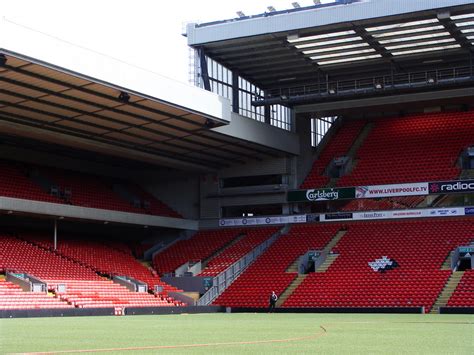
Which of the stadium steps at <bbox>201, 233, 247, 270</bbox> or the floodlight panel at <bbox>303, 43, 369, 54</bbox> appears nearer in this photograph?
the floodlight panel at <bbox>303, 43, 369, 54</bbox>

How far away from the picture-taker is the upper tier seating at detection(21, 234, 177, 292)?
45.3m

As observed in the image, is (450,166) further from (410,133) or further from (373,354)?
(373,354)

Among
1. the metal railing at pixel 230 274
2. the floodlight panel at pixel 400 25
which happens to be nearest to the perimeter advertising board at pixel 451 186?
the floodlight panel at pixel 400 25

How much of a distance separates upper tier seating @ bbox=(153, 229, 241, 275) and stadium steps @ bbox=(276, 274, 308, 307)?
21.5ft

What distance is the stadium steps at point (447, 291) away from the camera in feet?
130

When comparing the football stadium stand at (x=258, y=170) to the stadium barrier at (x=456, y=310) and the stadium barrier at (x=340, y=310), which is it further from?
the stadium barrier at (x=456, y=310)

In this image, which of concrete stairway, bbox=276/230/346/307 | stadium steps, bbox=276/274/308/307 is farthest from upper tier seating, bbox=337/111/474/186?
stadium steps, bbox=276/274/308/307

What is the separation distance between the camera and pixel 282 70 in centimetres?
4859

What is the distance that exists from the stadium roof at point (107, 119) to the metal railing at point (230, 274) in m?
5.31

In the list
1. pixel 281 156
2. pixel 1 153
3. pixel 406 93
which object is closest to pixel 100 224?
pixel 1 153

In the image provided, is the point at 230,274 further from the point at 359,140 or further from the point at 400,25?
the point at 400,25

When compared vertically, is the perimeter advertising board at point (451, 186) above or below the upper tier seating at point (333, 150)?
below

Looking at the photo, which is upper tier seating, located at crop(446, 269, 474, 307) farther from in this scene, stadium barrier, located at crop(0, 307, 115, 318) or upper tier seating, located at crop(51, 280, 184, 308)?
stadium barrier, located at crop(0, 307, 115, 318)

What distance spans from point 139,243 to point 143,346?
39.0 meters
